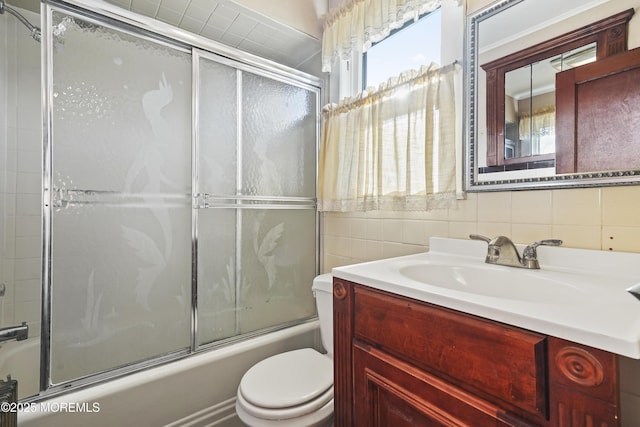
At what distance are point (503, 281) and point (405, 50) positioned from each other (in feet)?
4.04

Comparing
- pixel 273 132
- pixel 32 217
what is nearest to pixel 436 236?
pixel 273 132

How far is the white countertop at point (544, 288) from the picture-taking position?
0.46 metres

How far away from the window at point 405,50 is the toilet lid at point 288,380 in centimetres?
145

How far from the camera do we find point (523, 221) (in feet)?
3.36

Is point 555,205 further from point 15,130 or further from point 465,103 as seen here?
point 15,130

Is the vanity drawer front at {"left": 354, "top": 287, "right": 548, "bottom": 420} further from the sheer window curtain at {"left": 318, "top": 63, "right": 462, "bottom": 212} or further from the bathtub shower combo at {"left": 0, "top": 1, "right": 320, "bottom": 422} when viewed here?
the bathtub shower combo at {"left": 0, "top": 1, "right": 320, "bottom": 422}

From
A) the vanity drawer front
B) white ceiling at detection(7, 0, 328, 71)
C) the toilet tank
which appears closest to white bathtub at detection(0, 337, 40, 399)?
the toilet tank

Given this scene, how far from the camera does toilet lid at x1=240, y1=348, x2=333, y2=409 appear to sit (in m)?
1.07

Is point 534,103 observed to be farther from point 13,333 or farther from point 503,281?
point 13,333

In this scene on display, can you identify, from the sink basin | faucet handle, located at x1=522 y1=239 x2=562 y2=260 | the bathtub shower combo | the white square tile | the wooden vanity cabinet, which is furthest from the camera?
the white square tile

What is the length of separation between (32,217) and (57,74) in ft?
2.94

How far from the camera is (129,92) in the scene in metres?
1.31

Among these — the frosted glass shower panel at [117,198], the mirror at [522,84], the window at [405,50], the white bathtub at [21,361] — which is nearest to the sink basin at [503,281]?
the mirror at [522,84]

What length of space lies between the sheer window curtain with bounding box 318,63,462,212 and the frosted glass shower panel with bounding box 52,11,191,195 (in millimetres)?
792
